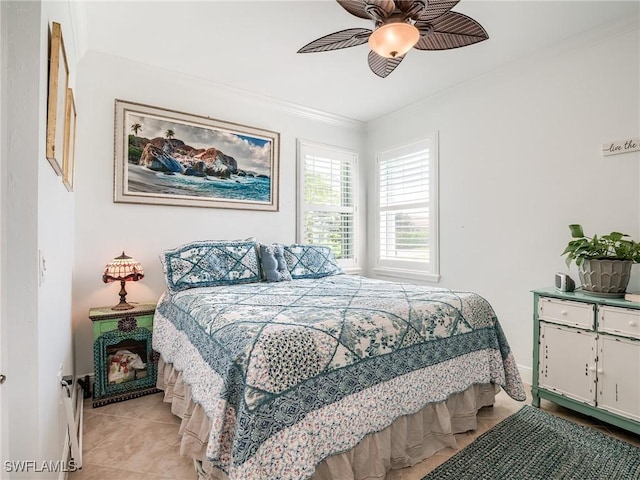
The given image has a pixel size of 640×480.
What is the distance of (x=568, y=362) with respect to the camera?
2254mm

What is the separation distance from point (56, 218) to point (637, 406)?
131 inches

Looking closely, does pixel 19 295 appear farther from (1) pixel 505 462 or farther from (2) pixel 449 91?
(2) pixel 449 91

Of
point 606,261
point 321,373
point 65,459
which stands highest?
point 606,261

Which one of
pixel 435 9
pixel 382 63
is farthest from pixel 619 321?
pixel 382 63

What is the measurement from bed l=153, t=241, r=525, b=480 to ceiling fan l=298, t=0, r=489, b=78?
1450 millimetres

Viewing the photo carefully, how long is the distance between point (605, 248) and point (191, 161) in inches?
132

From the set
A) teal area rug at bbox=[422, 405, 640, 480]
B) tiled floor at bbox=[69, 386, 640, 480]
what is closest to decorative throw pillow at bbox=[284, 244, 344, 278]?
tiled floor at bbox=[69, 386, 640, 480]

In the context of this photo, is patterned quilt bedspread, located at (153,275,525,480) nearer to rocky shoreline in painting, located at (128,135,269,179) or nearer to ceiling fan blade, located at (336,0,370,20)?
rocky shoreline in painting, located at (128,135,269,179)

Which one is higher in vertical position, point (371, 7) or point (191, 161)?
point (371, 7)

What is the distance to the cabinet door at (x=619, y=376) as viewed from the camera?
196cm

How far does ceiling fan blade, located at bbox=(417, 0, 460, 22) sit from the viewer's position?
67.7 inches

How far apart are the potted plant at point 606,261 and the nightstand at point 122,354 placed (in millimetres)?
3149

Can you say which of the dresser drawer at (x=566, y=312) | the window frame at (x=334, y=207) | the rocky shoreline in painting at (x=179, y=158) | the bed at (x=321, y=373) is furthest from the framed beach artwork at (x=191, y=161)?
the dresser drawer at (x=566, y=312)

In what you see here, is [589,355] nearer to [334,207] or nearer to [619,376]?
[619,376]
